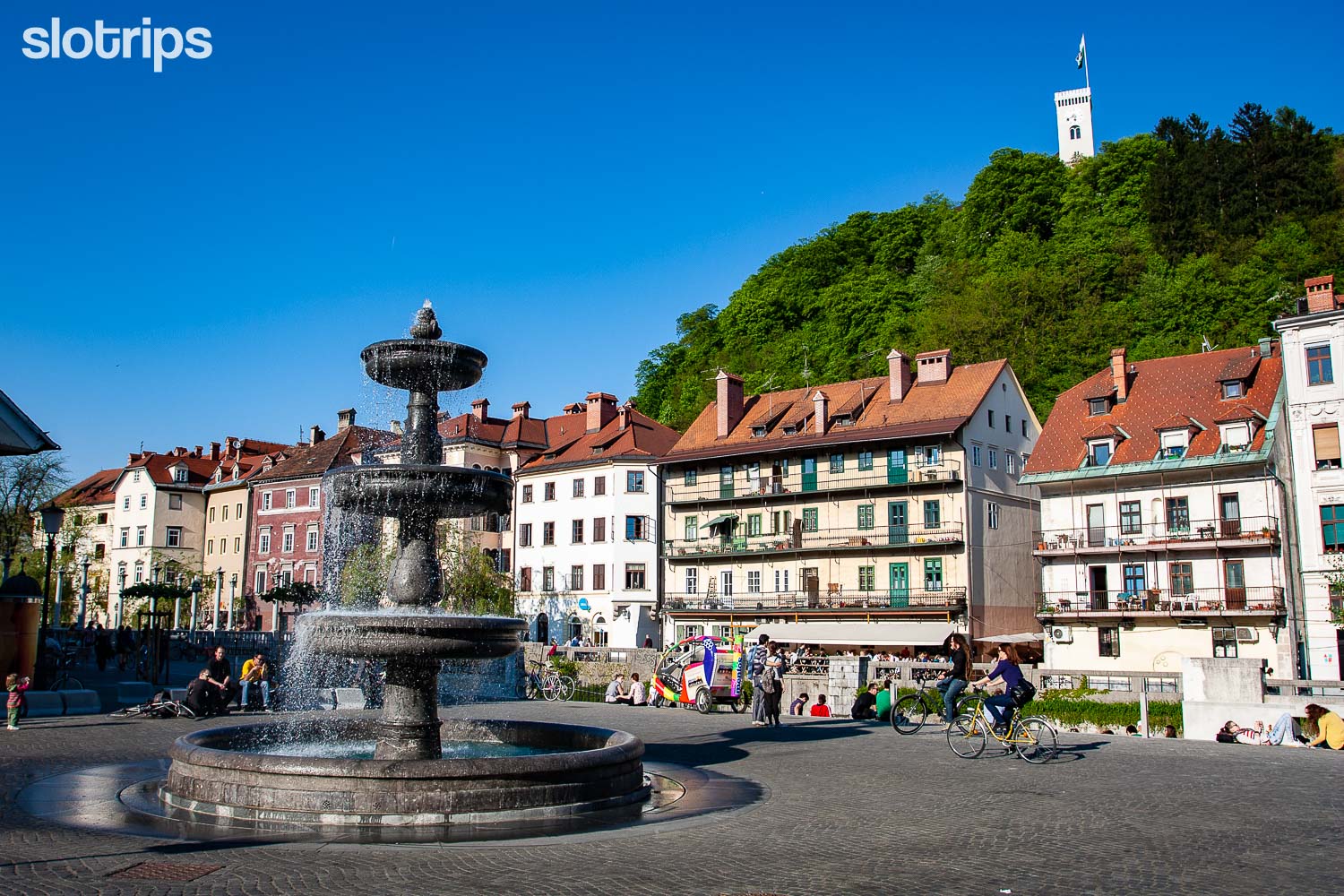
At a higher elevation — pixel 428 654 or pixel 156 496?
pixel 156 496

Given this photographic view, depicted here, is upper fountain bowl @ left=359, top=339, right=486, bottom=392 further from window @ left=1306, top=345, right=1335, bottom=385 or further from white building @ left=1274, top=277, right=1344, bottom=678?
window @ left=1306, top=345, right=1335, bottom=385

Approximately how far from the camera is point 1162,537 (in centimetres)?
4222

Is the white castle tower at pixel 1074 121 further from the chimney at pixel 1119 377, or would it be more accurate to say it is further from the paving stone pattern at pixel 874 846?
the paving stone pattern at pixel 874 846

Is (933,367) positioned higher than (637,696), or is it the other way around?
(933,367)

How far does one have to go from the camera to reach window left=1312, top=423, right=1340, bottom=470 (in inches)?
1531

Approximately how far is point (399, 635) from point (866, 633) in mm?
35651

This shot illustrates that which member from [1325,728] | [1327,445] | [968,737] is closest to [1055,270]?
[1327,445]

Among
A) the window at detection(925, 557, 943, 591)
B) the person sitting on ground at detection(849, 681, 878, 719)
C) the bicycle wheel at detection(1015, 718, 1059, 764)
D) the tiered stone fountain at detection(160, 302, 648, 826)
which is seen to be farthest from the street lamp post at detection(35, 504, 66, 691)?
the window at detection(925, 557, 943, 591)

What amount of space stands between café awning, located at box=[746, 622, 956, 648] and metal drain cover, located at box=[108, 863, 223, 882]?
3480cm

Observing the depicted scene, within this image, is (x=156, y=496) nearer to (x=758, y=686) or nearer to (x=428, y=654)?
(x=758, y=686)

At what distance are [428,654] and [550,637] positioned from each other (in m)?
50.4

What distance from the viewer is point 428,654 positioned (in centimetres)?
1220

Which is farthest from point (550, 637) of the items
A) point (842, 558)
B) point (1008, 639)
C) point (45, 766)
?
point (45, 766)

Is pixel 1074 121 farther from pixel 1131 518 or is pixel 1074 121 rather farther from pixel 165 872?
pixel 165 872
